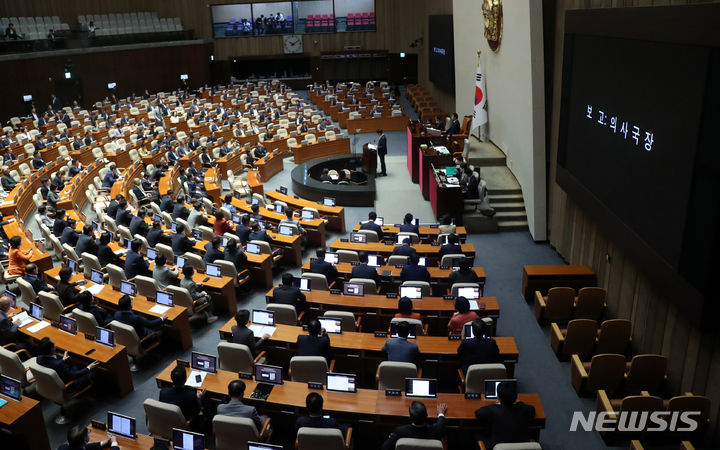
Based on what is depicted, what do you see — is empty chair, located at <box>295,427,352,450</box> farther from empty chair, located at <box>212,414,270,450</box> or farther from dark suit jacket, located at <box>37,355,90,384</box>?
dark suit jacket, located at <box>37,355,90,384</box>

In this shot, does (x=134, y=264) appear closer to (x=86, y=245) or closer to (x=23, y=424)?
(x=86, y=245)

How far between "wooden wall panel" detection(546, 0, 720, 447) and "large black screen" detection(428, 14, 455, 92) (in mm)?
12320

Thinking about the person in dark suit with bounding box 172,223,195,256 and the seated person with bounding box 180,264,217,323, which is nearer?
the seated person with bounding box 180,264,217,323

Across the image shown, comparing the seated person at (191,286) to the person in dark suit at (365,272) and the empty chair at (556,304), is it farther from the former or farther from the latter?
the empty chair at (556,304)

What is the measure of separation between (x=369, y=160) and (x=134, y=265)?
30.1 ft

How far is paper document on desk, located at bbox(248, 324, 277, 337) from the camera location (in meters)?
7.64

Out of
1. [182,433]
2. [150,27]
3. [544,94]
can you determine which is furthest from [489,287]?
[150,27]

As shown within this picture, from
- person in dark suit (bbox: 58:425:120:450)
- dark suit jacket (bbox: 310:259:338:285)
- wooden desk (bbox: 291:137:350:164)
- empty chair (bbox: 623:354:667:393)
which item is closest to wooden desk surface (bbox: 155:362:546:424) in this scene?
person in dark suit (bbox: 58:425:120:450)

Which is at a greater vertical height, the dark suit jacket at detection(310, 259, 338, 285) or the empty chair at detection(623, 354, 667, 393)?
the dark suit jacket at detection(310, 259, 338, 285)

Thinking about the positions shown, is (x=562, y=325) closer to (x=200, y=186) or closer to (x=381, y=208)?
(x=381, y=208)

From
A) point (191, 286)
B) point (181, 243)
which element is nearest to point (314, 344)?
point (191, 286)

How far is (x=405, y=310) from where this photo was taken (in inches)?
300

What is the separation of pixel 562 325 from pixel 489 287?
5.47ft

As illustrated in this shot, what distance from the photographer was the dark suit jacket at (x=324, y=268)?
9.49m
